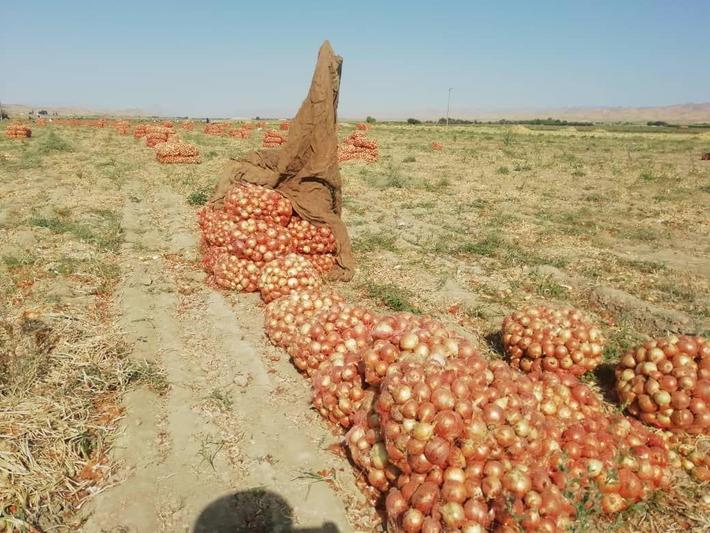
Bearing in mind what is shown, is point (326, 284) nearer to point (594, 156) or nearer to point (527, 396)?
point (527, 396)

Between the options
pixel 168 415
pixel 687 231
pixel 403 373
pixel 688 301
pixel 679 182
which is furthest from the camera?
pixel 679 182

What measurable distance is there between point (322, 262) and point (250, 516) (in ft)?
13.4

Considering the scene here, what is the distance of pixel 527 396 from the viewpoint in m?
2.88

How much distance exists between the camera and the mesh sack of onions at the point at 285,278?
555cm

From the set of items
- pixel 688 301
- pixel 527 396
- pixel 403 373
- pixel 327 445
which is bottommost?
pixel 327 445

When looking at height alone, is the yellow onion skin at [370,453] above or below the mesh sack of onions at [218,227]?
below

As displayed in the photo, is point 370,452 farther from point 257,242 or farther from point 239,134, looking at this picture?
point 239,134

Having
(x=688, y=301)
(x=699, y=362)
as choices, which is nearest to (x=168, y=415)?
(x=699, y=362)

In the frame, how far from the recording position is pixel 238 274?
6133mm

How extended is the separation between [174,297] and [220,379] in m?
2.25

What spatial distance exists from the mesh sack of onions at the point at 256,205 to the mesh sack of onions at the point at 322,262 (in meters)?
0.66

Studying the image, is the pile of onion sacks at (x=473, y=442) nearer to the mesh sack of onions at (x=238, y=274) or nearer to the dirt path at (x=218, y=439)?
the dirt path at (x=218, y=439)

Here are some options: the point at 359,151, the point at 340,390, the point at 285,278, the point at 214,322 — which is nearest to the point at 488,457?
the point at 340,390

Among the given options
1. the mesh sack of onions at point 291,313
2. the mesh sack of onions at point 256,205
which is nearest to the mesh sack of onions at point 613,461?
the mesh sack of onions at point 291,313
